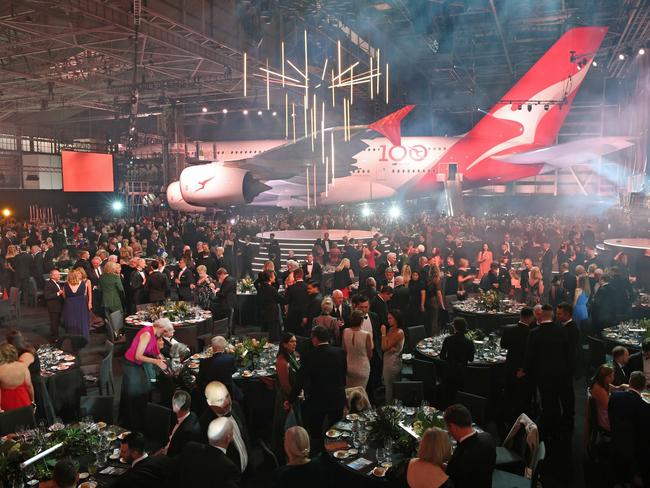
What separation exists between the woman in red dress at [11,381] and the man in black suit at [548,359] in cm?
478

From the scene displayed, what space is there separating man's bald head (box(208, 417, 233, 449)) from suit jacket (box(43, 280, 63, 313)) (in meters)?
6.67

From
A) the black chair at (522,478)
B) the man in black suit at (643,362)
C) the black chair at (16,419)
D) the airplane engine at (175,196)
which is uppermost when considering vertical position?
the airplane engine at (175,196)

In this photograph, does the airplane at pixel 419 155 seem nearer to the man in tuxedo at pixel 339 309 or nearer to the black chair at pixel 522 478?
the man in tuxedo at pixel 339 309

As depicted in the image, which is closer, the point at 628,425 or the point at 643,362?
the point at 628,425

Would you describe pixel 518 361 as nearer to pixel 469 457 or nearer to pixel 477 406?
pixel 477 406

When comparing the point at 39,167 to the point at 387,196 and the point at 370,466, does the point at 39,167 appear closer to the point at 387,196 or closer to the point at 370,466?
the point at 387,196

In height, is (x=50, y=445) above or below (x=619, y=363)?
below

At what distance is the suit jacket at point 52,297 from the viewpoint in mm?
9023

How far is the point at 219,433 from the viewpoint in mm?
3438

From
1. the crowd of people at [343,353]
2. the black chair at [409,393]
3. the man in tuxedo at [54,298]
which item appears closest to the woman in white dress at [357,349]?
the crowd of people at [343,353]

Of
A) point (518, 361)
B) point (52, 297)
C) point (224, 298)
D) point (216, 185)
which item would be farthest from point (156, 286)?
point (216, 185)

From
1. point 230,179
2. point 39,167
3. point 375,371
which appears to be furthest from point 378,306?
point 39,167

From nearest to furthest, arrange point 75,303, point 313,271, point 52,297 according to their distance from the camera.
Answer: point 75,303
point 52,297
point 313,271

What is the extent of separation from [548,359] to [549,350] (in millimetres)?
93
